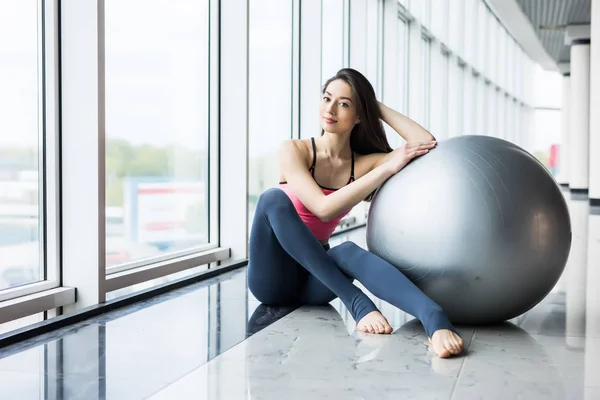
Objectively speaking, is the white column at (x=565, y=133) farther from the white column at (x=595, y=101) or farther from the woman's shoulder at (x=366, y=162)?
the woman's shoulder at (x=366, y=162)

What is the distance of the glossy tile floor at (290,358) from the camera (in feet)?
5.41

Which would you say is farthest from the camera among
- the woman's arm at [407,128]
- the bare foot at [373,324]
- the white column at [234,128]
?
the white column at [234,128]

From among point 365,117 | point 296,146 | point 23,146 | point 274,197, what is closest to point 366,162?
point 365,117

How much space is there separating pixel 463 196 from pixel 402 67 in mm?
6517

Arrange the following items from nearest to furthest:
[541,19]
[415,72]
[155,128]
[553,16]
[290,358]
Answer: [290,358] → [155,128] → [415,72] → [553,16] → [541,19]

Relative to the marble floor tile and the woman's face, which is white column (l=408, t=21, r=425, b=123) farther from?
the marble floor tile

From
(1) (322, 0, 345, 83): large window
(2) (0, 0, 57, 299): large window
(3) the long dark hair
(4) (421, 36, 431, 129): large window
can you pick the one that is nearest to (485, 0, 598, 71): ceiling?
(4) (421, 36, 431, 129): large window

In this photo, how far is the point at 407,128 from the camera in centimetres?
250

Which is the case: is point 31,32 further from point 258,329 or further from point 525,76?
point 525,76

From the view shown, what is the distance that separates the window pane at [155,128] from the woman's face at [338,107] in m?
1.07

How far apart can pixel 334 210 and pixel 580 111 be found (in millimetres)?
13552

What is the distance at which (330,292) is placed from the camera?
2.65 m

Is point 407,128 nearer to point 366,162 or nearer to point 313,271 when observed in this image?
point 366,162

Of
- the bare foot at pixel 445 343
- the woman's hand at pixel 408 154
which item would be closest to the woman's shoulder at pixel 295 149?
the woman's hand at pixel 408 154
